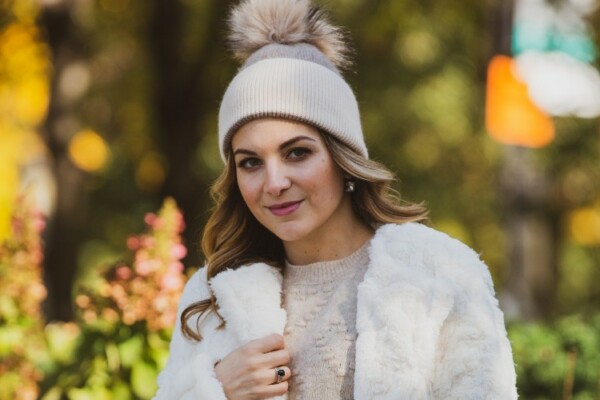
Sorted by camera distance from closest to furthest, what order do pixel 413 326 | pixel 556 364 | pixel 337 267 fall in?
pixel 413 326, pixel 337 267, pixel 556 364

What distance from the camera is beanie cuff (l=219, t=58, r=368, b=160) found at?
2.90 metres

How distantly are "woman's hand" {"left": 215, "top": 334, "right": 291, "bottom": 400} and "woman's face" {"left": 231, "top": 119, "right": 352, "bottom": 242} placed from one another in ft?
1.12

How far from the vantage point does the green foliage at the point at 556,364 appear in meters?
5.32

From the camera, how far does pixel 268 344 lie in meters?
2.92

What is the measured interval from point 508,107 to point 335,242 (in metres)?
6.28

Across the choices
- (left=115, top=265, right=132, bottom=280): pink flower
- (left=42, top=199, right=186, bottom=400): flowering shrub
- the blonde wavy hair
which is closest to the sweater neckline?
the blonde wavy hair

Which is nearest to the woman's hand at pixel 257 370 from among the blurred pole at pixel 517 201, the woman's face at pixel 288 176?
the woman's face at pixel 288 176

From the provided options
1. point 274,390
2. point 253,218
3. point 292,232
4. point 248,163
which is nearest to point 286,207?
point 292,232

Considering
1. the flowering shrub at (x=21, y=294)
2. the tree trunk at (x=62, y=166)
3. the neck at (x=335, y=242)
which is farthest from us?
the tree trunk at (x=62, y=166)

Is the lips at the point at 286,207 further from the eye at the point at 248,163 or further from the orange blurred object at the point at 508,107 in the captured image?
the orange blurred object at the point at 508,107

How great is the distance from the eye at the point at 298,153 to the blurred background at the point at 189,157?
2.66 ft

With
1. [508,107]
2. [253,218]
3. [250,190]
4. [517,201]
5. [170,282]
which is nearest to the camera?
[250,190]

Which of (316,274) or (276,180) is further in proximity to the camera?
(316,274)

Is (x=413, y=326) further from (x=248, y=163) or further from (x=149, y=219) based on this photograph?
(x=149, y=219)
